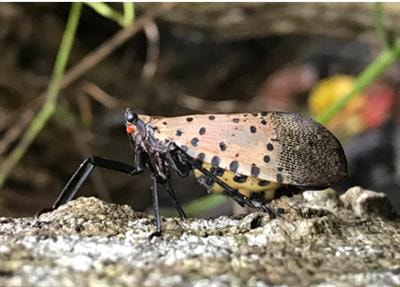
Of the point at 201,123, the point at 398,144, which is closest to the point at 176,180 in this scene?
the point at 398,144

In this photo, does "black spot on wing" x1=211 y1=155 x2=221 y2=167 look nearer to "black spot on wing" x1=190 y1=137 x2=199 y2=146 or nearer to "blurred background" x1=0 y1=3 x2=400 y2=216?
"black spot on wing" x1=190 y1=137 x2=199 y2=146

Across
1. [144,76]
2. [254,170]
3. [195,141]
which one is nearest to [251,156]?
[254,170]

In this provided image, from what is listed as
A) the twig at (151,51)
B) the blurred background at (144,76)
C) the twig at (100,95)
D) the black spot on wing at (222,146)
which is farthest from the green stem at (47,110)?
the black spot on wing at (222,146)

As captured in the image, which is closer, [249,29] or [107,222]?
[107,222]

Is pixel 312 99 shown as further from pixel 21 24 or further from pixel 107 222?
pixel 107 222

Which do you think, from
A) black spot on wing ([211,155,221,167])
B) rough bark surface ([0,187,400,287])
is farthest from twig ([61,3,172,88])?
rough bark surface ([0,187,400,287])
